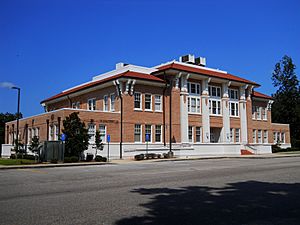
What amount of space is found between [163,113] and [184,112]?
2.66 metres

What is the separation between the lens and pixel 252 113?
49.9 metres

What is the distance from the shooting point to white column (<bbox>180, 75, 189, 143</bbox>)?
38938 mm

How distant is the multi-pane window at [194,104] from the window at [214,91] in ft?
8.16

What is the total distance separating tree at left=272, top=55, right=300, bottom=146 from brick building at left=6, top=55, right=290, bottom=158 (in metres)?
23.7

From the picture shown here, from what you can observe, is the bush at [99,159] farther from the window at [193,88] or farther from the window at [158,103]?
the window at [193,88]

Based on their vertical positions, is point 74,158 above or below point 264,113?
below

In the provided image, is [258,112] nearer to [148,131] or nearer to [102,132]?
[148,131]

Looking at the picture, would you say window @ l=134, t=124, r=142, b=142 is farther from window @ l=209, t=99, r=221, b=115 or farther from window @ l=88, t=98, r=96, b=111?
window @ l=209, t=99, r=221, b=115

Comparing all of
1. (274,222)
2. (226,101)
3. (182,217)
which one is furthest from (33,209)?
(226,101)

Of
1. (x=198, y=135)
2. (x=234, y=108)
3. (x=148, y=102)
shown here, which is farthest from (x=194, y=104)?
(x=234, y=108)

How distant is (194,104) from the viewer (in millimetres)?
40969

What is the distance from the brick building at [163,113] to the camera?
3468cm

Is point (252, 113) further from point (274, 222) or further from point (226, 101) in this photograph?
point (274, 222)

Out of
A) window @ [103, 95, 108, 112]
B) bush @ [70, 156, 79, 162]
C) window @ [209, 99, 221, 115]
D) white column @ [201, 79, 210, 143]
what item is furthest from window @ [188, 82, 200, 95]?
bush @ [70, 156, 79, 162]
